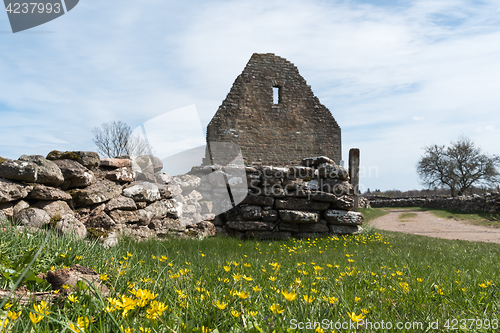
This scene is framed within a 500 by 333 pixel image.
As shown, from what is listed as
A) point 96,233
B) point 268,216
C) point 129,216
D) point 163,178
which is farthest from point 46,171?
point 268,216

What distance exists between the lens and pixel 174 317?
150cm

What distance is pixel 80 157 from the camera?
492cm

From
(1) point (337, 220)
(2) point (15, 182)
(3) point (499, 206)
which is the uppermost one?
(2) point (15, 182)

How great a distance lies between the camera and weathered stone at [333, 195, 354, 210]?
22.9 feet

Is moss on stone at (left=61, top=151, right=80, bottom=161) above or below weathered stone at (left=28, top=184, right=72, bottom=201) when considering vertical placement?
above

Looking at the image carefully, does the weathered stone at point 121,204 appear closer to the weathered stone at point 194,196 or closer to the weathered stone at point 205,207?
the weathered stone at point 194,196

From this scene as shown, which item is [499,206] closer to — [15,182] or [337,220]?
[337,220]

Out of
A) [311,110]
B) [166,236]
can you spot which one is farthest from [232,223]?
[311,110]

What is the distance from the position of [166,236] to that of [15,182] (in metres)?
2.47

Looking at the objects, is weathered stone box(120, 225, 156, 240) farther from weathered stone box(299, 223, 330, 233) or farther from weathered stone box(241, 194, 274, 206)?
weathered stone box(299, 223, 330, 233)

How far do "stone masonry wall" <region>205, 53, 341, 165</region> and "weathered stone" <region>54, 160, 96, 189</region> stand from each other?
11.3 meters

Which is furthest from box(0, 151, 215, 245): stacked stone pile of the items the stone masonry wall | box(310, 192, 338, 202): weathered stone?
the stone masonry wall

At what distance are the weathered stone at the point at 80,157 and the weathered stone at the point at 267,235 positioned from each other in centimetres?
335

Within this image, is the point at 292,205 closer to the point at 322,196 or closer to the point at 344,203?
the point at 322,196
